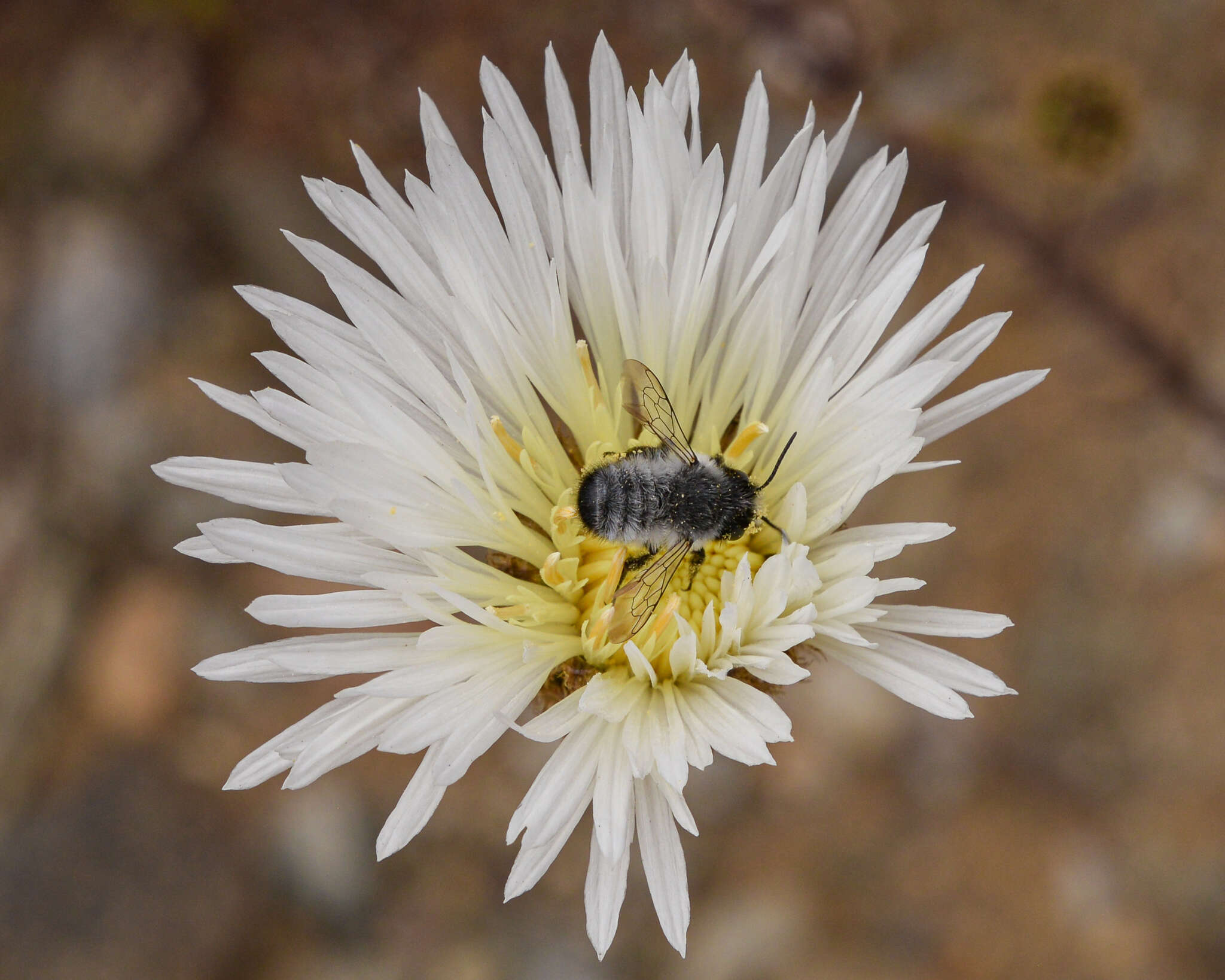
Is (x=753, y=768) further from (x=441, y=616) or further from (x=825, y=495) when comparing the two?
(x=441, y=616)

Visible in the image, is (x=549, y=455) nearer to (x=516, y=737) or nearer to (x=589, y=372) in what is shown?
(x=589, y=372)

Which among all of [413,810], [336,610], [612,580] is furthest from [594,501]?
[413,810]

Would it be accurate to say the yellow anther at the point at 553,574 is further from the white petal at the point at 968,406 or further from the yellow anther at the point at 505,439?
the white petal at the point at 968,406

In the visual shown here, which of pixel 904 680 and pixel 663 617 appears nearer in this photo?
pixel 904 680

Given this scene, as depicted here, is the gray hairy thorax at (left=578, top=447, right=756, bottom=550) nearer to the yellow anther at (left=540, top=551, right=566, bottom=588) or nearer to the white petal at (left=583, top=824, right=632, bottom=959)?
the yellow anther at (left=540, top=551, right=566, bottom=588)

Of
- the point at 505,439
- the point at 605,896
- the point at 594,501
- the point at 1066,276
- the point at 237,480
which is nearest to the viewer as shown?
the point at 605,896

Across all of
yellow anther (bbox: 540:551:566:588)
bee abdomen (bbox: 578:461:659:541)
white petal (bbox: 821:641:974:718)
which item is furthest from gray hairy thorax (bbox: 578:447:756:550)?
white petal (bbox: 821:641:974:718)
